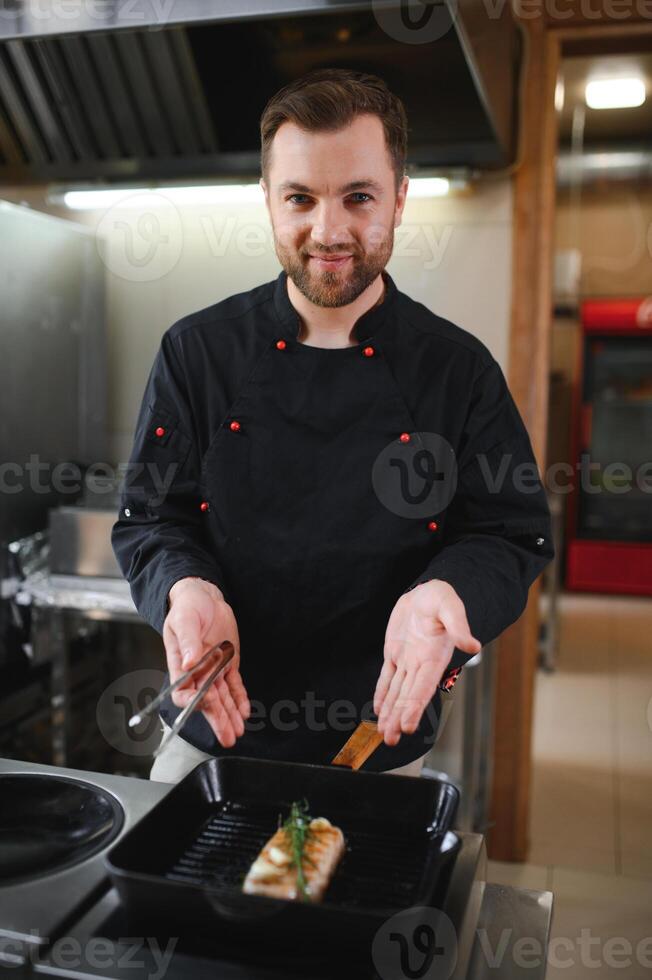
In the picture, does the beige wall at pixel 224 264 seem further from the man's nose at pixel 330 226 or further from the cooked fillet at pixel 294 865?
the cooked fillet at pixel 294 865

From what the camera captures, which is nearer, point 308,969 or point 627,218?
point 308,969

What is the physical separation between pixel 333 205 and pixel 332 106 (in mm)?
137

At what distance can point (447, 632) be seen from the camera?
1213 millimetres

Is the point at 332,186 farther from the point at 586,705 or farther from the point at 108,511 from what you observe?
the point at 586,705

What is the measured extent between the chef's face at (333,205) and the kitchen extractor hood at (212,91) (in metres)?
0.58

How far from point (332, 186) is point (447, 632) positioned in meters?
0.67

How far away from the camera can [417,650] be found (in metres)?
1.20

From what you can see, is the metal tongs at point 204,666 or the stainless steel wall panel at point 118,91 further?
the stainless steel wall panel at point 118,91

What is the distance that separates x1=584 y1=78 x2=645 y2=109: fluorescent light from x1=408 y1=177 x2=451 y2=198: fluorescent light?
2.83 metres

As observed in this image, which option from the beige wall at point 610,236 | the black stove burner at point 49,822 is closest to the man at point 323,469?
the black stove burner at point 49,822

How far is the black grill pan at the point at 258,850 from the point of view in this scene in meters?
0.83

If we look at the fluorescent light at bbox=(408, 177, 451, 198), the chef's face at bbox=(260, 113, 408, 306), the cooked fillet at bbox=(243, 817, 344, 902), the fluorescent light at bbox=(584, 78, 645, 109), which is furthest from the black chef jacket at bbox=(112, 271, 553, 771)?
the fluorescent light at bbox=(584, 78, 645, 109)

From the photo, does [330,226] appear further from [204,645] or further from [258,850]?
[258,850]

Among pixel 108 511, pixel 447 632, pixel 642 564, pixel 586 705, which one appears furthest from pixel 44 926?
pixel 642 564
